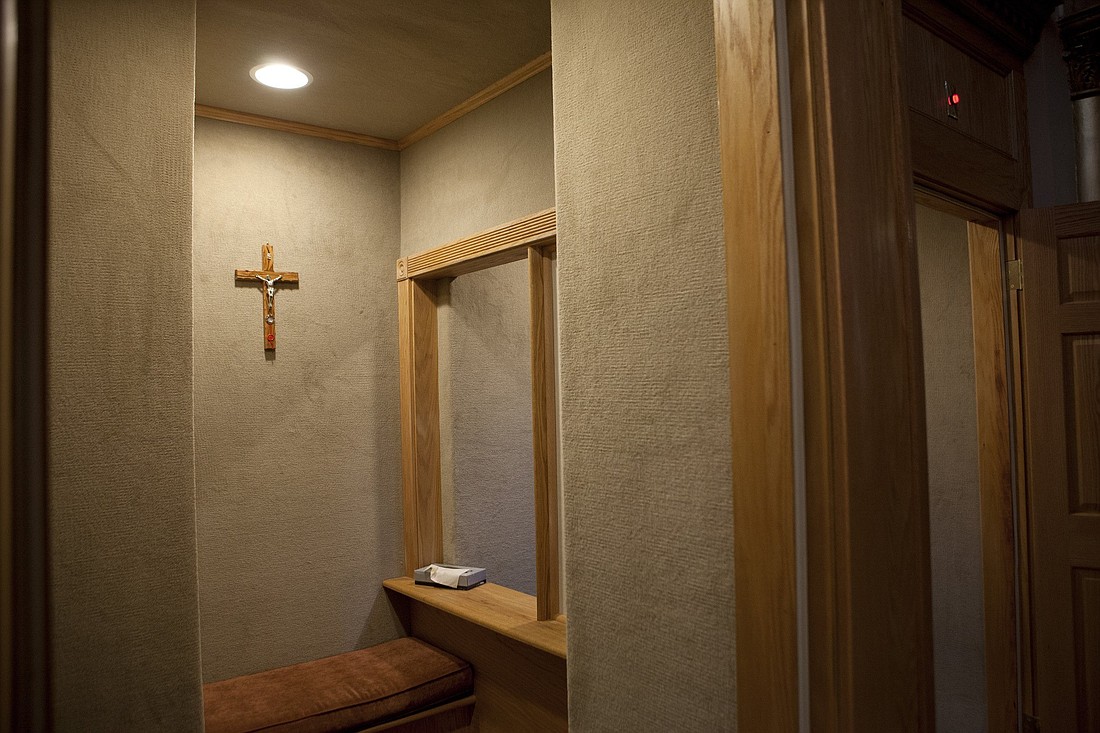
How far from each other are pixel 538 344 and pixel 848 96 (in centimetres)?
153

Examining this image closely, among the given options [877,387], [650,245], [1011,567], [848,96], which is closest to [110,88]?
[650,245]

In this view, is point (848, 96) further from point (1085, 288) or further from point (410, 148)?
point (410, 148)


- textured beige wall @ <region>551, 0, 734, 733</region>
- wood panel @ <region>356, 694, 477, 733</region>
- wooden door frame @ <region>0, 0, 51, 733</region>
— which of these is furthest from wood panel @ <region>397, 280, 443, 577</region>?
wooden door frame @ <region>0, 0, 51, 733</region>

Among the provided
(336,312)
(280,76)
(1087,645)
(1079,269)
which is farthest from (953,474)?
(280,76)

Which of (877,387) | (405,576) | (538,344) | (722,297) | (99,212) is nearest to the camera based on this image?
(877,387)

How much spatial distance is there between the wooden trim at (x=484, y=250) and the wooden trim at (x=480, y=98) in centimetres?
53

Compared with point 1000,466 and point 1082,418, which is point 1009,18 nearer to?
point 1082,418

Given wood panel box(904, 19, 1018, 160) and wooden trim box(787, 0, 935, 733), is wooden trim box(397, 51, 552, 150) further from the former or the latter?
wooden trim box(787, 0, 935, 733)

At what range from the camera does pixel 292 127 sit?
317 centimetres

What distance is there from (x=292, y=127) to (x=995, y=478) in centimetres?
299

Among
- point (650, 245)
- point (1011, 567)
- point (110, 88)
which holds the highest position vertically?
point (110, 88)

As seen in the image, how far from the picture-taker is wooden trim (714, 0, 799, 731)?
1.15 m

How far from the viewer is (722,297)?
133cm

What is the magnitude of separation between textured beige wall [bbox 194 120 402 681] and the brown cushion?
0.59 feet
